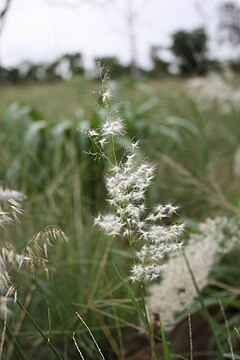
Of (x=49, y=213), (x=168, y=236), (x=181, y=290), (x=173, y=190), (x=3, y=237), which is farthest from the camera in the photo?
(x=173, y=190)

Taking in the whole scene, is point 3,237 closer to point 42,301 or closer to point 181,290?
point 42,301

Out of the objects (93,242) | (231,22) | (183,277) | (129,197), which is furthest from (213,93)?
(129,197)

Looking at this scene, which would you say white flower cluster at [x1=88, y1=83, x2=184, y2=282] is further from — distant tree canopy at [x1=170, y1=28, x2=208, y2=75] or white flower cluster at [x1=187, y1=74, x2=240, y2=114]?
white flower cluster at [x1=187, y1=74, x2=240, y2=114]

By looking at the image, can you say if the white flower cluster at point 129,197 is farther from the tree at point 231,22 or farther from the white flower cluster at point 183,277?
the tree at point 231,22

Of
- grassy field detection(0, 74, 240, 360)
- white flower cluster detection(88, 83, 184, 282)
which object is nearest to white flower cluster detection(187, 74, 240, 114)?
grassy field detection(0, 74, 240, 360)

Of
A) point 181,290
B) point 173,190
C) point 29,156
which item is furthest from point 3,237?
point 173,190

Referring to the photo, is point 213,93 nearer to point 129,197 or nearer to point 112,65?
point 112,65
